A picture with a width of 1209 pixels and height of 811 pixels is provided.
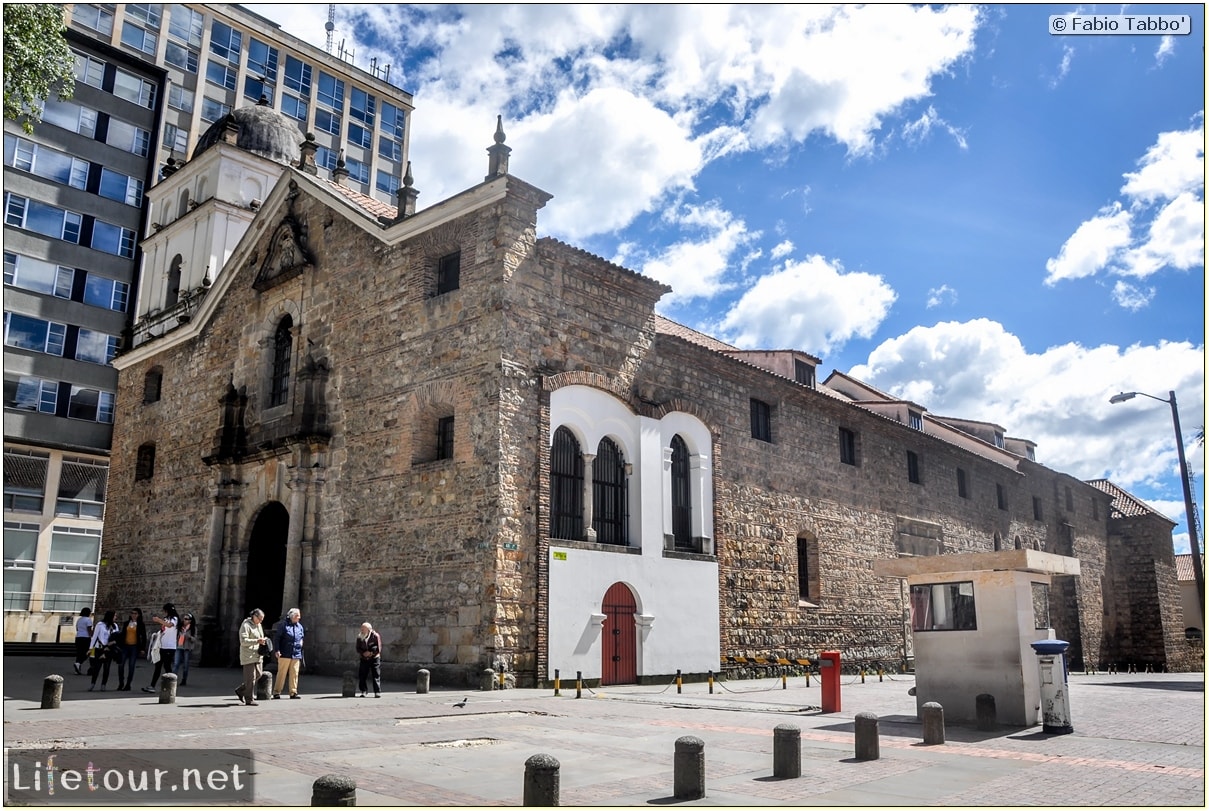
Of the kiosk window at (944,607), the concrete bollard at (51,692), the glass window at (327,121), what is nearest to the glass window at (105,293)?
the glass window at (327,121)

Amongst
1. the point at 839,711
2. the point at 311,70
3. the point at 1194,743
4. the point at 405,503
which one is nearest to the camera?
the point at 1194,743

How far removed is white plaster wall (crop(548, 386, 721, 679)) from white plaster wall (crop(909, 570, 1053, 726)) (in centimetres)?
701

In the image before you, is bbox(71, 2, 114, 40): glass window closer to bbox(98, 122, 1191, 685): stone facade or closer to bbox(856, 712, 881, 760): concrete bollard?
bbox(98, 122, 1191, 685): stone facade

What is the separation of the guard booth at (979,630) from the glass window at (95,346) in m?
37.5

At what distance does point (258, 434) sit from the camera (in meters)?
23.7

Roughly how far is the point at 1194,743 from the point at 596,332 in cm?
1305

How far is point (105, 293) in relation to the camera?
41406 millimetres

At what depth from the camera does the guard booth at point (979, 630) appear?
12.4m

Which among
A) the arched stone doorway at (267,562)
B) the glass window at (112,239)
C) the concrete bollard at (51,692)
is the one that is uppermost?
the glass window at (112,239)

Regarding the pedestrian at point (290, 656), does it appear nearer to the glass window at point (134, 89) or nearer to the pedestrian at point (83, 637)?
the pedestrian at point (83, 637)

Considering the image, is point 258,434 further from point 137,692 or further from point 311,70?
point 311,70

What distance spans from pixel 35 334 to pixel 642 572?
104ft

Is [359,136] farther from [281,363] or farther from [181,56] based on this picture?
[281,363]

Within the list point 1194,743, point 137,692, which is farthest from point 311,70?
point 1194,743
